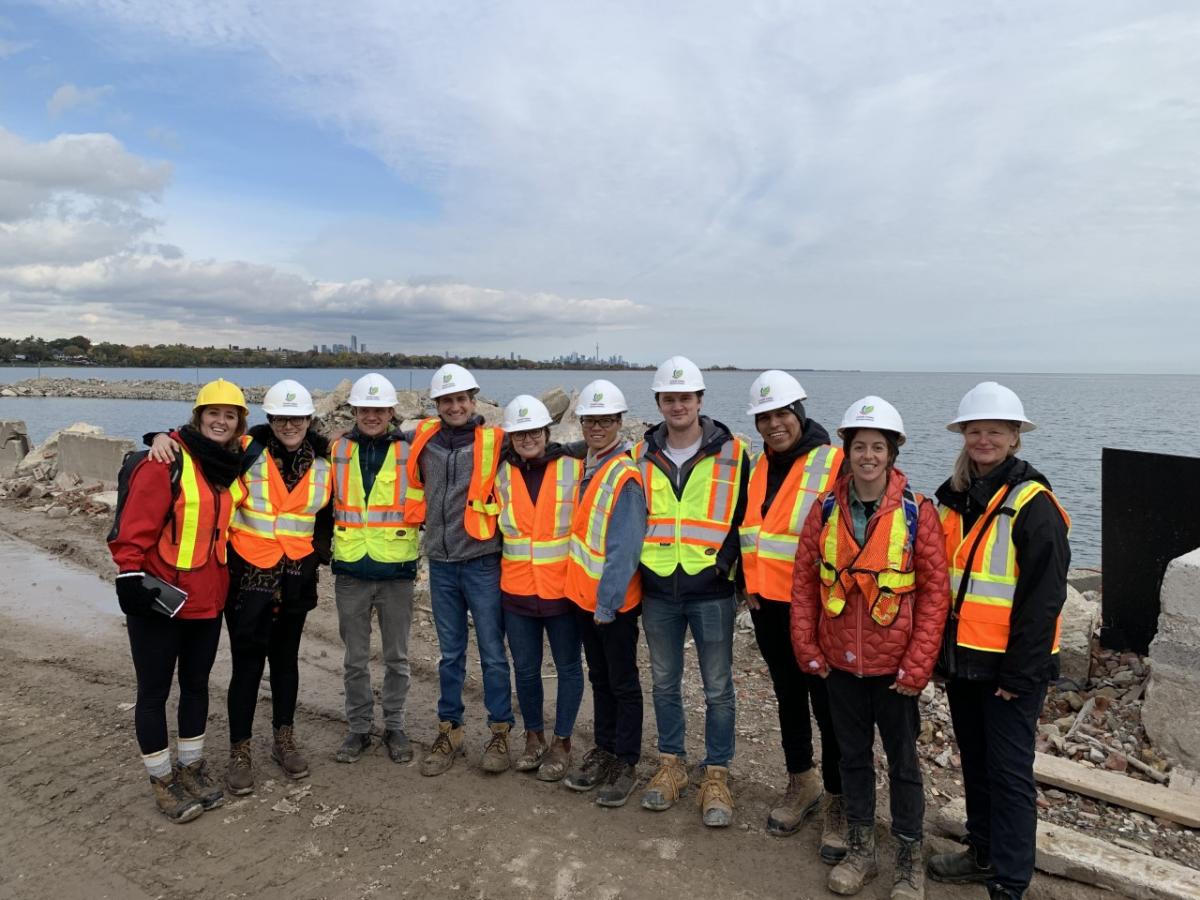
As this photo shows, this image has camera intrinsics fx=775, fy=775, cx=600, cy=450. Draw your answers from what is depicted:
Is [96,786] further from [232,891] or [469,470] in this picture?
[469,470]

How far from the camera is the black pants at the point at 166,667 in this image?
162 inches

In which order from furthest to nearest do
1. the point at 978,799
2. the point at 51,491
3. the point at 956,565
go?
the point at 51,491, the point at 978,799, the point at 956,565

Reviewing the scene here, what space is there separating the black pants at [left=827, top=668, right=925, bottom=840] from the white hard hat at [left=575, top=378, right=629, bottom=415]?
179 centimetres

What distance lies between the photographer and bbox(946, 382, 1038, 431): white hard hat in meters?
3.45

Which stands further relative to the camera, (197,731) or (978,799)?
(197,731)

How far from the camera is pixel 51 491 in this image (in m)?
14.3

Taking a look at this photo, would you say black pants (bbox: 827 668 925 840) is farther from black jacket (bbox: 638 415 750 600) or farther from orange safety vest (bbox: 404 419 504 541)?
orange safety vest (bbox: 404 419 504 541)

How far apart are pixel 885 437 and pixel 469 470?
7.86 ft

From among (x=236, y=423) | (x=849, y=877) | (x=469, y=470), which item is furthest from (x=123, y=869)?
(x=849, y=877)

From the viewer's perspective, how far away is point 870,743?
3.82m

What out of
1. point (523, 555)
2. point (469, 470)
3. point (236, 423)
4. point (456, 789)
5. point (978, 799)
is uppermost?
point (236, 423)

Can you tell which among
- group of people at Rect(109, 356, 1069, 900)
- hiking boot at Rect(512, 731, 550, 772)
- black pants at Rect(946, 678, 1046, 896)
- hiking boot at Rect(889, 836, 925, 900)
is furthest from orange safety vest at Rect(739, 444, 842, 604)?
hiking boot at Rect(512, 731, 550, 772)

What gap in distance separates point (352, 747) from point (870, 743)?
3156mm

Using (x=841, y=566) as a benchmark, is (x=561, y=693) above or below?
below
